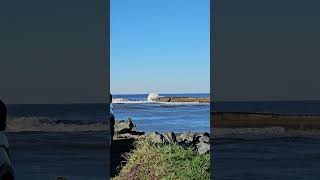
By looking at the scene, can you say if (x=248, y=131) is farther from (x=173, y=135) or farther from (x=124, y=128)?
(x=173, y=135)

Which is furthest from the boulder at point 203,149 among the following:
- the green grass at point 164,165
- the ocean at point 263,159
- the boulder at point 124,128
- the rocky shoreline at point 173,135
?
the boulder at point 124,128

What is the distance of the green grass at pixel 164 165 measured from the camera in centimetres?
747

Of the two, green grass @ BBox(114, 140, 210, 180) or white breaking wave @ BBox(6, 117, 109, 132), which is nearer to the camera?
green grass @ BBox(114, 140, 210, 180)

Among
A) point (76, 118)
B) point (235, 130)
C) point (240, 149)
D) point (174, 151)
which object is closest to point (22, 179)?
point (174, 151)

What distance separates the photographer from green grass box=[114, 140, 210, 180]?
7469mm

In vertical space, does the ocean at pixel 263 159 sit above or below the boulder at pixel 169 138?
below

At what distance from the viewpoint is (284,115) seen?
38.6 metres

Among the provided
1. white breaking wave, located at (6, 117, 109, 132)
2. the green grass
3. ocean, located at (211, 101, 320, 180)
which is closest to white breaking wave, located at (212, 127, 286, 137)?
ocean, located at (211, 101, 320, 180)

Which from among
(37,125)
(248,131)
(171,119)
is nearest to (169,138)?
(171,119)

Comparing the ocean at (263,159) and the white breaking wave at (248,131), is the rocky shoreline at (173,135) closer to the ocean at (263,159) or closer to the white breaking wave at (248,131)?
the ocean at (263,159)

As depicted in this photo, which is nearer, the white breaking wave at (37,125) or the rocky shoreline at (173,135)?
the rocky shoreline at (173,135)

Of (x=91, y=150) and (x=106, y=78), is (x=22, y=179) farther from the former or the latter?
(x=91, y=150)

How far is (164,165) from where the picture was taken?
24.9ft

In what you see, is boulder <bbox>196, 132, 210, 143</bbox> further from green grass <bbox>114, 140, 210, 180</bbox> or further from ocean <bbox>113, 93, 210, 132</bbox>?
green grass <bbox>114, 140, 210, 180</bbox>
